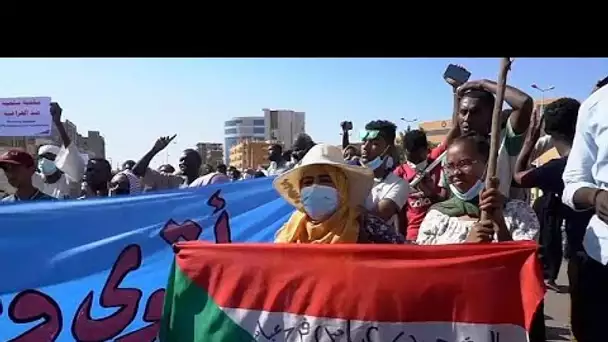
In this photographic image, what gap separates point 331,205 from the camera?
3.16 metres

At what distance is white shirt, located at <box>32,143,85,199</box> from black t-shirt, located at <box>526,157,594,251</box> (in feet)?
13.4

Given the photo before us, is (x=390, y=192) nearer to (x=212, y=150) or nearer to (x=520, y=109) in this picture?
(x=520, y=109)

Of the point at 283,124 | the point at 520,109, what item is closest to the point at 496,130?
the point at 520,109

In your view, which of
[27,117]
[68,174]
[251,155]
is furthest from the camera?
[251,155]

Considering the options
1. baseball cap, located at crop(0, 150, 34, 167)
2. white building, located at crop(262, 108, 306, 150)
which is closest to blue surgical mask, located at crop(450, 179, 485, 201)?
baseball cap, located at crop(0, 150, 34, 167)

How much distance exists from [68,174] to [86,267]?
3103 mm

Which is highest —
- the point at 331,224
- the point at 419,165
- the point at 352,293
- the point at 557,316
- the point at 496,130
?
the point at 496,130

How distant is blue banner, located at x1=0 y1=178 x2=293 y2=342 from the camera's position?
330 cm

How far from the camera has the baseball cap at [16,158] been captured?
14.1 feet

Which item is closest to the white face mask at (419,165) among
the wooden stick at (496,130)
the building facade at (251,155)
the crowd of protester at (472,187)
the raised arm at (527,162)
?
the crowd of protester at (472,187)

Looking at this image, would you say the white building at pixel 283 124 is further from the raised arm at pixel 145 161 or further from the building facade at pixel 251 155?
the raised arm at pixel 145 161

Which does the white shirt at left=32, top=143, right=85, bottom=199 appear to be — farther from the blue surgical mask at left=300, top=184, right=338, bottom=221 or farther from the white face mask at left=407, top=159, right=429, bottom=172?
the blue surgical mask at left=300, top=184, right=338, bottom=221

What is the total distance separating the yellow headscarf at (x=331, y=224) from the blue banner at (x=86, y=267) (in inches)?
30.8
